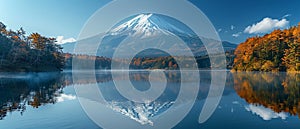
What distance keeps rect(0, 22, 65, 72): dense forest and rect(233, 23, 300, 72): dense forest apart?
4305 centimetres

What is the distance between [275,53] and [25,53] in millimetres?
45895

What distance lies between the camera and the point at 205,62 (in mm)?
95812

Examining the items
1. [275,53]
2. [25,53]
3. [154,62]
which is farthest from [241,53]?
[154,62]

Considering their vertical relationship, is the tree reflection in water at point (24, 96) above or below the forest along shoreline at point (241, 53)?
below

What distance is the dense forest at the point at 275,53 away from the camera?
35.8m

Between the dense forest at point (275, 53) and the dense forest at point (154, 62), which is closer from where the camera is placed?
the dense forest at point (275, 53)

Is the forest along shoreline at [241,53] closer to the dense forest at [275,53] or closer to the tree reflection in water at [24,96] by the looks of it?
the dense forest at [275,53]

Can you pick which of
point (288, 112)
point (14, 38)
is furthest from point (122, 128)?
point (14, 38)

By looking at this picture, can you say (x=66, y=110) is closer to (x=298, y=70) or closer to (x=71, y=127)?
(x=71, y=127)

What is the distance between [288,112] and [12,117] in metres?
9.59

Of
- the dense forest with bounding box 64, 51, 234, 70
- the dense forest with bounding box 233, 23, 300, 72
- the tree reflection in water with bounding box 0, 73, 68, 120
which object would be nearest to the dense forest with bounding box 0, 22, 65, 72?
the tree reflection in water with bounding box 0, 73, 68, 120

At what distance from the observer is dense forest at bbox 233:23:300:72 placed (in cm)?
3575

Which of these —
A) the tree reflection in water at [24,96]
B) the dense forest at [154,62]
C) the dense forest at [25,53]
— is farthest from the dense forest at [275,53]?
the dense forest at [25,53]

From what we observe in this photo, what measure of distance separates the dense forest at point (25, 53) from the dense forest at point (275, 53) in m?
43.0
